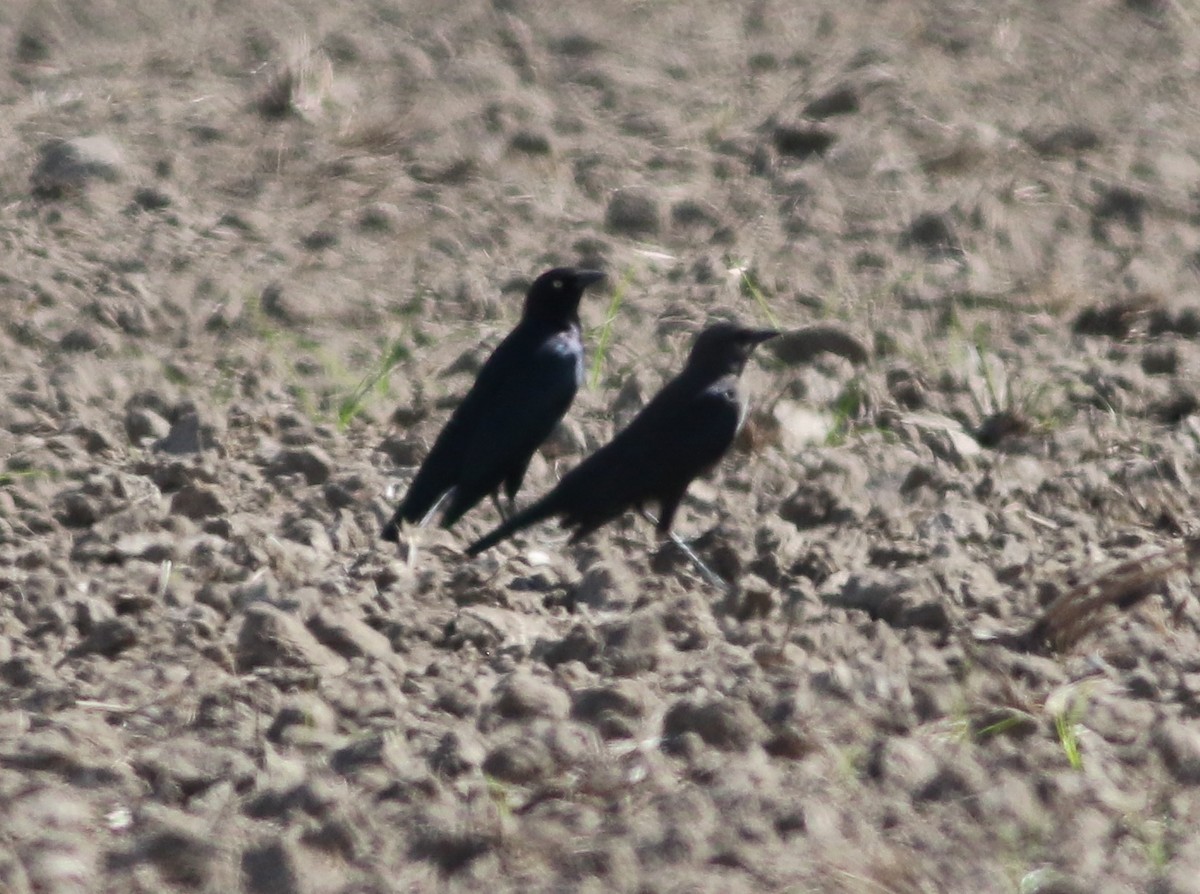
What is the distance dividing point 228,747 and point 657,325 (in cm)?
361

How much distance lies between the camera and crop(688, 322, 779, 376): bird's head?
22.5 ft

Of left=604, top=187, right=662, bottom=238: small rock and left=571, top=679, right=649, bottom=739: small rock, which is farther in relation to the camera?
left=604, top=187, right=662, bottom=238: small rock

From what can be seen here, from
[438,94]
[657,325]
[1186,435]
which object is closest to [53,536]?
[657,325]

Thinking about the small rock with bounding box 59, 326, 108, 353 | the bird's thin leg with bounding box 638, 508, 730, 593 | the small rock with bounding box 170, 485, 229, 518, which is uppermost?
the bird's thin leg with bounding box 638, 508, 730, 593

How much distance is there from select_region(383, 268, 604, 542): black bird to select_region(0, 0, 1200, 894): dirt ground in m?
0.17

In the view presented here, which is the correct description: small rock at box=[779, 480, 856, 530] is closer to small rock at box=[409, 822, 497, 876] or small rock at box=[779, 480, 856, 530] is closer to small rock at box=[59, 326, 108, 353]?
small rock at box=[409, 822, 497, 876]

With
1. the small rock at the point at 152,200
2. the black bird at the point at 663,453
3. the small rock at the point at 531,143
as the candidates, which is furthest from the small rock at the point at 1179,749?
the small rock at the point at 152,200

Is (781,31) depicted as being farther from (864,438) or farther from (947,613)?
(947,613)

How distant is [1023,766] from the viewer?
14.5 feet

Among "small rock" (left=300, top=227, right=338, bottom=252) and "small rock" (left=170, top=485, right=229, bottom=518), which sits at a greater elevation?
"small rock" (left=170, top=485, right=229, bottom=518)

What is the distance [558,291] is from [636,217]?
5.29 feet

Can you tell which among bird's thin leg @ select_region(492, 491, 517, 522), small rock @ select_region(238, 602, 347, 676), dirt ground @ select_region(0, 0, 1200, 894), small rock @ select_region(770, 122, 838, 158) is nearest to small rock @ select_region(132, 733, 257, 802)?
dirt ground @ select_region(0, 0, 1200, 894)

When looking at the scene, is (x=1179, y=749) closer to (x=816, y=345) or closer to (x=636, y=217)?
(x=816, y=345)

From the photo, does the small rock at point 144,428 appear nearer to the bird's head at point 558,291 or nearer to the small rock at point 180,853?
the bird's head at point 558,291
